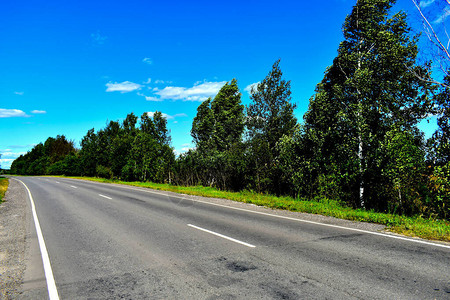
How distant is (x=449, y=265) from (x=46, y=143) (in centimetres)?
9805

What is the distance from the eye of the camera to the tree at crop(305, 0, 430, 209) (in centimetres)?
1203

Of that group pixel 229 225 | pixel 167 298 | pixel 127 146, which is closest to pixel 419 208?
pixel 229 225

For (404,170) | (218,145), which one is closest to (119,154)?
(218,145)

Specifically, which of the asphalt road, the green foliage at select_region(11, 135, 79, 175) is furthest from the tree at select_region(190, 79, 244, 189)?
the green foliage at select_region(11, 135, 79, 175)

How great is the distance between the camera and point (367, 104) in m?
12.7

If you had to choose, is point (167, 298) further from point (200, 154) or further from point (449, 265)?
point (200, 154)

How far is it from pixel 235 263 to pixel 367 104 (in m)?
11.7

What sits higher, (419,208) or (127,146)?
(127,146)

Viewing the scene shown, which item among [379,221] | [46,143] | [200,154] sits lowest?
[379,221]

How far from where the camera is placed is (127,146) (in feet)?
123

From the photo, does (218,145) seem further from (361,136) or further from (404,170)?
(404,170)

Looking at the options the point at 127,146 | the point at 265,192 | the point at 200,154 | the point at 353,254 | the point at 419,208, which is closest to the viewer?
the point at 353,254

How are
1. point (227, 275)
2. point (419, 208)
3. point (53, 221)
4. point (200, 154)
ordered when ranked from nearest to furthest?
point (227, 275)
point (53, 221)
point (419, 208)
point (200, 154)

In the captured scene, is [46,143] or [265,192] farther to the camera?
[46,143]
